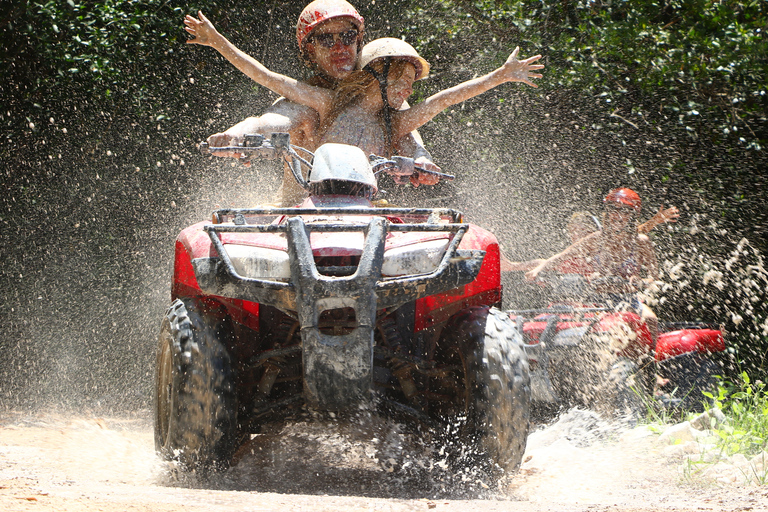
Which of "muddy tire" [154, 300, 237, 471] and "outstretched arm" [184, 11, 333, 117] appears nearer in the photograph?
"muddy tire" [154, 300, 237, 471]

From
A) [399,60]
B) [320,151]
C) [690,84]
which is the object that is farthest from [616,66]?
[320,151]

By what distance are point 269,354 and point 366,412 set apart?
0.48m

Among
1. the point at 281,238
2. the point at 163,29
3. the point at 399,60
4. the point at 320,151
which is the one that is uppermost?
the point at 163,29

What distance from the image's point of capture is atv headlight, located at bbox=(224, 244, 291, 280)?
307 cm

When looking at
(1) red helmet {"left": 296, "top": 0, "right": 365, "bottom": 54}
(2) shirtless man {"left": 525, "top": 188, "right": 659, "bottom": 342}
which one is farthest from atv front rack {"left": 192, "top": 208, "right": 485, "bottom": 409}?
(2) shirtless man {"left": 525, "top": 188, "right": 659, "bottom": 342}

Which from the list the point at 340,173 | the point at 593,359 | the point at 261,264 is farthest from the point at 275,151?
the point at 593,359

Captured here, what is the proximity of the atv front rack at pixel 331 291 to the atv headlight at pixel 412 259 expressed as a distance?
0.09 feet

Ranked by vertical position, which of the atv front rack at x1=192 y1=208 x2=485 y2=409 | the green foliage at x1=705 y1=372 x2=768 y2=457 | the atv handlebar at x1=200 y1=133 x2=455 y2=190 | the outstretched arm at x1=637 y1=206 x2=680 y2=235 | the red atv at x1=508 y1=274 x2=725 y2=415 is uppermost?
the atv handlebar at x1=200 y1=133 x2=455 y2=190

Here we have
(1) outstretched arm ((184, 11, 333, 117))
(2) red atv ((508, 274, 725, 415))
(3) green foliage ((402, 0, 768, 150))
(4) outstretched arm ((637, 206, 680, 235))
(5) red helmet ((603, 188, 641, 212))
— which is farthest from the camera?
(3) green foliage ((402, 0, 768, 150))

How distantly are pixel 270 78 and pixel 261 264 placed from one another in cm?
211

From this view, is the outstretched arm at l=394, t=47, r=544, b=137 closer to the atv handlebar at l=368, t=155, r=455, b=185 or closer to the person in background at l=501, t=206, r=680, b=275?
the atv handlebar at l=368, t=155, r=455, b=185

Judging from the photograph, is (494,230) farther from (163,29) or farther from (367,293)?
(367,293)

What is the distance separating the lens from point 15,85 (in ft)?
22.9

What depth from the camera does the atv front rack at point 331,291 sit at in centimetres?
297
